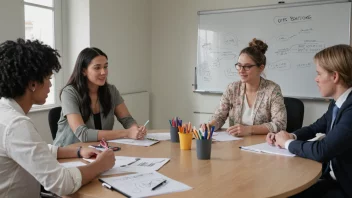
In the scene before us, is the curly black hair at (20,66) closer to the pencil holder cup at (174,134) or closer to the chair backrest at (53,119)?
the pencil holder cup at (174,134)

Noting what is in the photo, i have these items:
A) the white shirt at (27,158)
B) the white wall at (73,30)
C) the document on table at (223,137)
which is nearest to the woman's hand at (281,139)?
the document on table at (223,137)

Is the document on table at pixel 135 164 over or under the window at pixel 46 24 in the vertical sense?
under

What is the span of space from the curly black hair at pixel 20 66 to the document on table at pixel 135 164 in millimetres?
458

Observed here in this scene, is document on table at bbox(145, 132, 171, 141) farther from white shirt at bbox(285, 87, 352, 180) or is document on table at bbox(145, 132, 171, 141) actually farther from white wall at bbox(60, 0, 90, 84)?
white wall at bbox(60, 0, 90, 84)

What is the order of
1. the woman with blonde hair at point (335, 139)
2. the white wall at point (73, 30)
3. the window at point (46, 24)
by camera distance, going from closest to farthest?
the woman with blonde hair at point (335, 139) < the window at point (46, 24) < the white wall at point (73, 30)

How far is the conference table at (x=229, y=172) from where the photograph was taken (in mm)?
1158

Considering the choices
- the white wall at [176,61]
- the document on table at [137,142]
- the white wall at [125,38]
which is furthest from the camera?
the white wall at [176,61]

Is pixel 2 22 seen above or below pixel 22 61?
above

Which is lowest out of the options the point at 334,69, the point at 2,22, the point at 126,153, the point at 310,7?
the point at 126,153

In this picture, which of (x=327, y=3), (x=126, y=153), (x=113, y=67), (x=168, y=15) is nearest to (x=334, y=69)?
(x=126, y=153)

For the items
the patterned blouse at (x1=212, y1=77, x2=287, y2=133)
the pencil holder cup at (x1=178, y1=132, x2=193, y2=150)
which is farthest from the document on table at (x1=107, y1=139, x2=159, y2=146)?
the patterned blouse at (x1=212, y1=77, x2=287, y2=133)

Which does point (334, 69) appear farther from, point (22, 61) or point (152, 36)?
point (152, 36)

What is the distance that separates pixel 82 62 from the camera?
2316 mm

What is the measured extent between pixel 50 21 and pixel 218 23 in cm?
184
